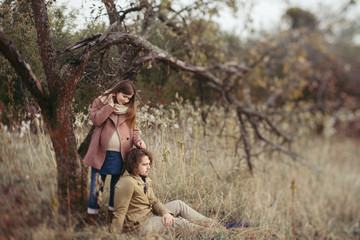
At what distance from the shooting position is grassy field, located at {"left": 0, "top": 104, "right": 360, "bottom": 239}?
94.7 inches

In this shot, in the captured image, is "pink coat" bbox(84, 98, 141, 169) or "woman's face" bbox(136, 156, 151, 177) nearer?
"pink coat" bbox(84, 98, 141, 169)

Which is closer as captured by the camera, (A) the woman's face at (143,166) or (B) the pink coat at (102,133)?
(B) the pink coat at (102,133)

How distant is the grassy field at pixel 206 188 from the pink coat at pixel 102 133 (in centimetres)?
30

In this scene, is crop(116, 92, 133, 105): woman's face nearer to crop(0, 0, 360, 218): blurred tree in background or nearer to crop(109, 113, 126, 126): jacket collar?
crop(109, 113, 126, 126): jacket collar

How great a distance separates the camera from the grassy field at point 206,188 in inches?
94.7

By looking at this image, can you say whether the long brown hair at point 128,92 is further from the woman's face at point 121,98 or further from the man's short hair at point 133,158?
the man's short hair at point 133,158

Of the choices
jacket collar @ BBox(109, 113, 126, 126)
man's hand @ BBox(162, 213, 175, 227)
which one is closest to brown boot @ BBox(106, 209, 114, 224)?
man's hand @ BBox(162, 213, 175, 227)

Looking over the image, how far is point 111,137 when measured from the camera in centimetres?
264

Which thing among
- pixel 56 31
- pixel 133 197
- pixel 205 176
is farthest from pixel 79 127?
pixel 205 176

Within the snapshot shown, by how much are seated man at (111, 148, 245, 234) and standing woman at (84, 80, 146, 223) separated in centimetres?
9

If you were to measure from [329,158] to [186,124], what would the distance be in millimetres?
6147

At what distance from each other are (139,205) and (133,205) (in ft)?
0.20

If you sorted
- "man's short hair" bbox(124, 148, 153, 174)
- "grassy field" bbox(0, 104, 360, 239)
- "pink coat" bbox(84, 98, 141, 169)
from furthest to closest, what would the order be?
"man's short hair" bbox(124, 148, 153, 174), "pink coat" bbox(84, 98, 141, 169), "grassy field" bbox(0, 104, 360, 239)

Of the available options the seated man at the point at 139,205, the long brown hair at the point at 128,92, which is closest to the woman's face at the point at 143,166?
the seated man at the point at 139,205
